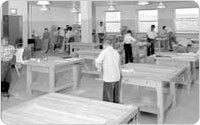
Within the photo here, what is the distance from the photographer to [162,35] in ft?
35.8

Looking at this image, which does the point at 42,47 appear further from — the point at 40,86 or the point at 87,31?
the point at 40,86

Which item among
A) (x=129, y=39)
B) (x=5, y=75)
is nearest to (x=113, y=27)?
(x=129, y=39)

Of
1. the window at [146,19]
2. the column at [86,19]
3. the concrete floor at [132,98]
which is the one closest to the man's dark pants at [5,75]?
the concrete floor at [132,98]

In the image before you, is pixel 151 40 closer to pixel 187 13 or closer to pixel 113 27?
pixel 187 13

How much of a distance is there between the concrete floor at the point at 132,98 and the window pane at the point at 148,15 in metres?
8.01

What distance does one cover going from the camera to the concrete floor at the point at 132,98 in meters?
3.48

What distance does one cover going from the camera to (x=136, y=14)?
1356cm

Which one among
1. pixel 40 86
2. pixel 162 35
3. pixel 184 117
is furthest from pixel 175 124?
pixel 162 35

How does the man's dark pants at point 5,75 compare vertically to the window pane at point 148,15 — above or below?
below

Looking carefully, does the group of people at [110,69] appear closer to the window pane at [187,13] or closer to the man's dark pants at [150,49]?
the man's dark pants at [150,49]

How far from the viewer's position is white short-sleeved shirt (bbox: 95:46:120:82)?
3.36 meters

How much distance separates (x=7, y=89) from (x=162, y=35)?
7860 millimetres

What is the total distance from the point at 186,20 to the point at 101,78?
950cm

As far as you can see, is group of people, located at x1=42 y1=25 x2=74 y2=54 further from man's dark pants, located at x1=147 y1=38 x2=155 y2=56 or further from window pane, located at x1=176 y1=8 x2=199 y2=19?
window pane, located at x1=176 y1=8 x2=199 y2=19
